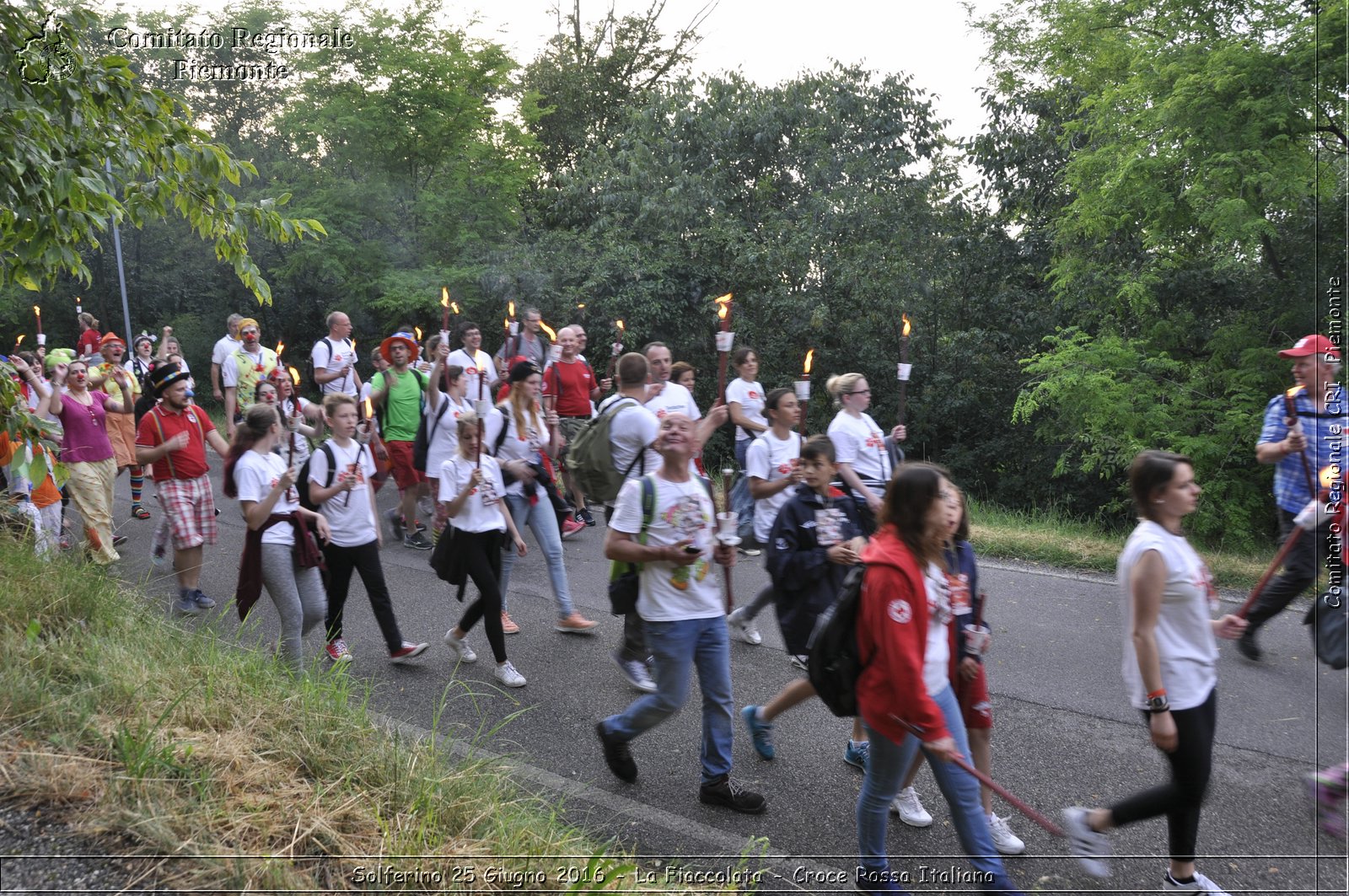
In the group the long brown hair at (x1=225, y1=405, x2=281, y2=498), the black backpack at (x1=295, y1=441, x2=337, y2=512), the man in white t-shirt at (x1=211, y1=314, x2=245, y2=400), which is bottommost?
the black backpack at (x1=295, y1=441, x2=337, y2=512)

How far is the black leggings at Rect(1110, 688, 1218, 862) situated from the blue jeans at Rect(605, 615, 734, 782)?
1664 mm

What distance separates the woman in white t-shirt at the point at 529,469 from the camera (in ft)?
23.2

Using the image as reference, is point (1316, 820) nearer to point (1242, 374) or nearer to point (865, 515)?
point (865, 515)

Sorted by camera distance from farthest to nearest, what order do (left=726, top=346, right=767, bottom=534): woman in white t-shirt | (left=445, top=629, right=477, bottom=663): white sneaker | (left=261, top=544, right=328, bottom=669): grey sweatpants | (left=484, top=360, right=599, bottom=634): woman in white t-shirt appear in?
(left=726, top=346, right=767, bottom=534): woman in white t-shirt < (left=484, top=360, right=599, bottom=634): woman in white t-shirt < (left=445, top=629, right=477, bottom=663): white sneaker < (left=261, top=544, right=328, bottom=669): grey sweatpants

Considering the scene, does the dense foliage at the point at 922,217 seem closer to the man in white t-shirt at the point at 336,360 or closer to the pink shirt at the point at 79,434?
the man in white t-shirt at the point at 336,360

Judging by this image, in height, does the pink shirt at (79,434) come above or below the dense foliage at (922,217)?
below

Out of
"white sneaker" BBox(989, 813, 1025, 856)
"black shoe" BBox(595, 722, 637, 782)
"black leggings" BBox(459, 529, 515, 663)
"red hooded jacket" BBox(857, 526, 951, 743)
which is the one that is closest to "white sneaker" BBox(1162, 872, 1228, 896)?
"white sneaker" BBox(989, 813, 1025, 856)

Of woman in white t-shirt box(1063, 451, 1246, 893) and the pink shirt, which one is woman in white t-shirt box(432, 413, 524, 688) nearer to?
woman in white t-shirt box(1063, 451, 1246, 893)

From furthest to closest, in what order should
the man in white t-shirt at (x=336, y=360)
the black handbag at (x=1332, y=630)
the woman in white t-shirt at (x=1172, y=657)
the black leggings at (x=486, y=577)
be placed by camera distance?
the man in white t-shirt at (x=336, y=360) → the black leggings at (x=486, y=577) → the black handbag at (x=1332, y=630) → the woman in white t-shirt at (x=1172, y=657)

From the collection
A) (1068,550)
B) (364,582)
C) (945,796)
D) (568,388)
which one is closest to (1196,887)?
(945,796)

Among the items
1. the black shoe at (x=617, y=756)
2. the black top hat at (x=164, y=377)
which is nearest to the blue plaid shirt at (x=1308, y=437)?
the black shoe at (x=617, y=756)

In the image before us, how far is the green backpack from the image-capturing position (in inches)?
244

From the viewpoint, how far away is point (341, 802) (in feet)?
11.8

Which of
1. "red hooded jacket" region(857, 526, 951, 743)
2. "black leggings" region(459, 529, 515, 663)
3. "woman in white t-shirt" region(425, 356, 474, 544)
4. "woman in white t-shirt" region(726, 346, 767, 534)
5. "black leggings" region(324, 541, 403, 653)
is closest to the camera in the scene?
"red hooded jacket" region(857, 526, 951, 743)
